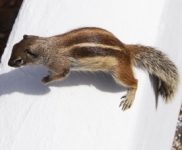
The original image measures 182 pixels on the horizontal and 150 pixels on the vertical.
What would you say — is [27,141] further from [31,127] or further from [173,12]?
[173,12]

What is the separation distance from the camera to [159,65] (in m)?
2.05

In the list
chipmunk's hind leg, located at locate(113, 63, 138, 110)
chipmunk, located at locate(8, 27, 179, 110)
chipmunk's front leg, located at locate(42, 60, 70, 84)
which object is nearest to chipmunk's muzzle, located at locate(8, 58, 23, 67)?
chipmunk, located at locate(8, 27, 179, 110)

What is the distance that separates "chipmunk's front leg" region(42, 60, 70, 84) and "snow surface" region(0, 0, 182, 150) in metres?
0.02

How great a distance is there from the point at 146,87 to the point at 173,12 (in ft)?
1.42

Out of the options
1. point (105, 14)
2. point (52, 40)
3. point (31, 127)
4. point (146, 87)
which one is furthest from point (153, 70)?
point (31, 127)

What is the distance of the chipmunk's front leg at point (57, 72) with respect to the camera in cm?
186

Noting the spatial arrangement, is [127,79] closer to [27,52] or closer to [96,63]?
[96,63]

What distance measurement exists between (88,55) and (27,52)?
9.8 inches

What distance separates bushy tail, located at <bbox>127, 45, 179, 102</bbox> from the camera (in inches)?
78.2

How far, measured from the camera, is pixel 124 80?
192 centimetres

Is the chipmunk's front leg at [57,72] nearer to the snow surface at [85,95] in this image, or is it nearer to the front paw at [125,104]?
the snow surface at [85,95]

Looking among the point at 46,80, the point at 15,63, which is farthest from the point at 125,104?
the point at 15,63

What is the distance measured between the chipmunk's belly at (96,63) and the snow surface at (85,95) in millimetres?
33

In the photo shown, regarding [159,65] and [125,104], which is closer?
[125,104]
